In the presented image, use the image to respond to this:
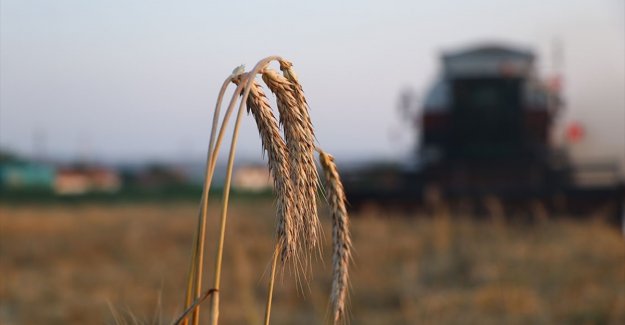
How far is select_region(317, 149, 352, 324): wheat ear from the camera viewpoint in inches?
43.5

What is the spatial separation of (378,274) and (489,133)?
30.2 ft

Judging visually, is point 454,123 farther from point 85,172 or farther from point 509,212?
point 85,172

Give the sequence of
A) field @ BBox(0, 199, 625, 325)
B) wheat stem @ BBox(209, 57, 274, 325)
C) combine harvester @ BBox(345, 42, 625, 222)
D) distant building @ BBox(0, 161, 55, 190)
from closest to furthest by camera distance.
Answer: wheat stem @ BBox(209, 57, 274, 325) < field @ BBox(0, 199, 625, 325) < combine harvester @ BBox(345, 42, 625, 222) < distant building @ BBox(0, 161, 55, 190)

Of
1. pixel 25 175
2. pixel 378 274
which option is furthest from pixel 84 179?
pixel 378 274

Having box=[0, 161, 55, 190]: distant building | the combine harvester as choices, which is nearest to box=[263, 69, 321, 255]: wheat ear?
the combine harvester

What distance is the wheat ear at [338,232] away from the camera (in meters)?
1.11

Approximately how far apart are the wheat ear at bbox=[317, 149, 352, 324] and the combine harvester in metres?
14.0

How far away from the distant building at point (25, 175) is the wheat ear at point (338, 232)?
1894 inches

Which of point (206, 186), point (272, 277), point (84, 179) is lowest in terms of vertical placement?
point (84, 179)

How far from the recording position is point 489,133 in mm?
17031

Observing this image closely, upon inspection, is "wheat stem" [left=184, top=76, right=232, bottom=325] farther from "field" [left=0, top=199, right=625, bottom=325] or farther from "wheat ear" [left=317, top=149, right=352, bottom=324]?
"field" [left=0, top=199, right=625, bottom=325]

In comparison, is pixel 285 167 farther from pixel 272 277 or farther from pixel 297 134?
pixel 272 277

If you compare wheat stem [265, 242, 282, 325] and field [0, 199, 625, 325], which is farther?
field [0, 199, 625, 325]

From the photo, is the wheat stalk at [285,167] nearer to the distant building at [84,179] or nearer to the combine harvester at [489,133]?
the combine harvester at [489,133]
